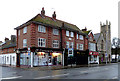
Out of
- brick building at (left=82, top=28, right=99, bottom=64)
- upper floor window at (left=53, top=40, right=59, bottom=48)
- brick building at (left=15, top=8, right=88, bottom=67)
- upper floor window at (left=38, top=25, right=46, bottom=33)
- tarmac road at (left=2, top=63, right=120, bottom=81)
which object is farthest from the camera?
brick building at (left=82, top=28, right=99, bottom=64)

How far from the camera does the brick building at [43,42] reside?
23.9 metres

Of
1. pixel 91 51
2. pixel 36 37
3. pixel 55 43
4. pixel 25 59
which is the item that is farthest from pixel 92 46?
pixel 25 59

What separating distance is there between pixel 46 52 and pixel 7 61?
17339 millimetres

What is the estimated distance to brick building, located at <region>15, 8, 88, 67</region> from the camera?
2392 centimetres

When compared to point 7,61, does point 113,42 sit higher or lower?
higher

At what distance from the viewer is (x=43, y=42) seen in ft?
82.4

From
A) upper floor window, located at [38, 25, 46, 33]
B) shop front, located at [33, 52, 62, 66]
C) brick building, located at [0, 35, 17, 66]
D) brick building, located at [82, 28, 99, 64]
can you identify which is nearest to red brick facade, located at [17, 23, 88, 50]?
upper floor window, located at [38, 25, 46, 33]

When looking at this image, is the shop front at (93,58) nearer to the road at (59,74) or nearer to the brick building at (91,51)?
the brick building at (91,51)

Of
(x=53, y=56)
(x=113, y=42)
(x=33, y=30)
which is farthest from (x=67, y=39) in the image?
(x=113, y=42)

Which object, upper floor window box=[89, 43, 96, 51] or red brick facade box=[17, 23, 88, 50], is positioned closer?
red brick facade box=[17, 23, 88, 50]

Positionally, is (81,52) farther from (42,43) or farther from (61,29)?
(42,43)

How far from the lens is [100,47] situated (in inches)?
1757

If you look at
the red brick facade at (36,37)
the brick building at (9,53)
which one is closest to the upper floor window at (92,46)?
the red brick facade at (36,37)

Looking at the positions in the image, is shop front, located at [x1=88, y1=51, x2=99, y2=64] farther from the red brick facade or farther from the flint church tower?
the flint church tower
